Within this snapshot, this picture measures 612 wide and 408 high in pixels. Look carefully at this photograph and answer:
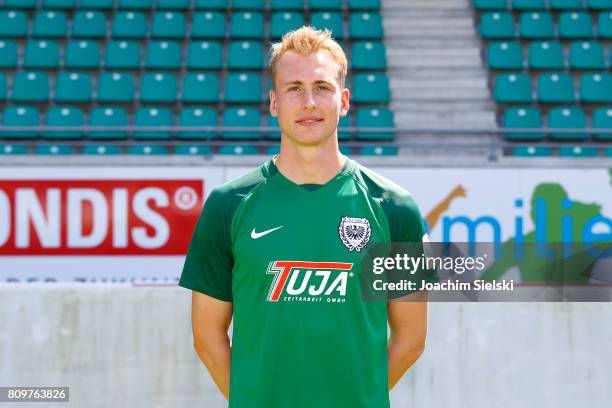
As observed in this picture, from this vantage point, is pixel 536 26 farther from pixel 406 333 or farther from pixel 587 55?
pixel 406 333

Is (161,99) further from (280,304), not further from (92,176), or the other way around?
(280,304)

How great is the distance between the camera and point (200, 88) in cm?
1044

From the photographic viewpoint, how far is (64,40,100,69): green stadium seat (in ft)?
35.6

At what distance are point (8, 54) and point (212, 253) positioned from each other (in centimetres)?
997

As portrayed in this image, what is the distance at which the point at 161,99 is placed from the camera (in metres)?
10.4

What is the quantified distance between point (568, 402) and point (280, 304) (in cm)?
229

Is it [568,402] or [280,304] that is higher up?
[280,304]

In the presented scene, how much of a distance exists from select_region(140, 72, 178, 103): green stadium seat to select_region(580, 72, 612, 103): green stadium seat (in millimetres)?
5112

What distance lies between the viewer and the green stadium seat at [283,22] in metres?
11.1

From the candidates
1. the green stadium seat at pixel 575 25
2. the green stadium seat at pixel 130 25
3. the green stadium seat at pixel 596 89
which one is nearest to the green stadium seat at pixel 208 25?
A: the green stadium seat at pixel 130 25

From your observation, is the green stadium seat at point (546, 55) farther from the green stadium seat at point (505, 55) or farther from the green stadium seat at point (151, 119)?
the green stadium seat at point (151, 119)

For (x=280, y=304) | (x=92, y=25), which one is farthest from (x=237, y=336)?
(x=92, y=25)

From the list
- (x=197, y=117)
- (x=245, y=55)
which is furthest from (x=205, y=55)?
(x=197, y=117)

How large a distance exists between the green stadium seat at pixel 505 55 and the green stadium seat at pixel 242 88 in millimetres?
3103
